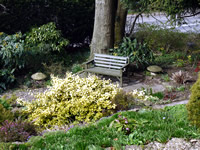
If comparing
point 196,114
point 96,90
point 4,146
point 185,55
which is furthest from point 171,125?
point 185,55

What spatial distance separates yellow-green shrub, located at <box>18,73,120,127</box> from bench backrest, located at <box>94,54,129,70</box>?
234 cm

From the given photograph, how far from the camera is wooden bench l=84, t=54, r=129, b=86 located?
846 centimetres

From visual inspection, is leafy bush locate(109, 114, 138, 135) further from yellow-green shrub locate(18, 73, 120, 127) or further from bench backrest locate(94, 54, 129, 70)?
bench backrest locate(94, 54, 129, 70)

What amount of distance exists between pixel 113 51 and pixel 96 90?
374cm

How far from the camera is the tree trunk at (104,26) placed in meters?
9.84

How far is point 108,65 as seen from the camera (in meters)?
9.02

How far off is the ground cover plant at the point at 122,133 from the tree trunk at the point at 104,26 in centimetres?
517

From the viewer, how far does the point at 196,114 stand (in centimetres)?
448

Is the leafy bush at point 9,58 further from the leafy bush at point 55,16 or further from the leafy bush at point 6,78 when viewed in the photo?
the leafy bush at point 55,16

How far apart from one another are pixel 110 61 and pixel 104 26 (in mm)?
1655

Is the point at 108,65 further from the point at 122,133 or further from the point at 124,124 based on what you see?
the point at 122,133

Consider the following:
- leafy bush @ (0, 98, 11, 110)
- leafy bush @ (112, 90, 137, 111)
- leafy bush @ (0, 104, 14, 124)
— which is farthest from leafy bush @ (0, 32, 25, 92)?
leafy bush @ (112, 90, 137, 111)

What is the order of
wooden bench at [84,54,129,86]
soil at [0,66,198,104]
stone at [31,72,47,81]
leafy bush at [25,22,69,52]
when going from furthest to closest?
leafy bush at [25,22,69,52] < stone at [31,72,47,81] < wooden bench at [84,54,129,86] < soil at [0,66,198,104]

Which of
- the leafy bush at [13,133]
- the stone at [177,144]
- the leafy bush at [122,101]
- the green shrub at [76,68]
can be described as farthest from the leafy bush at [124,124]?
the green shrub at [76,68]
